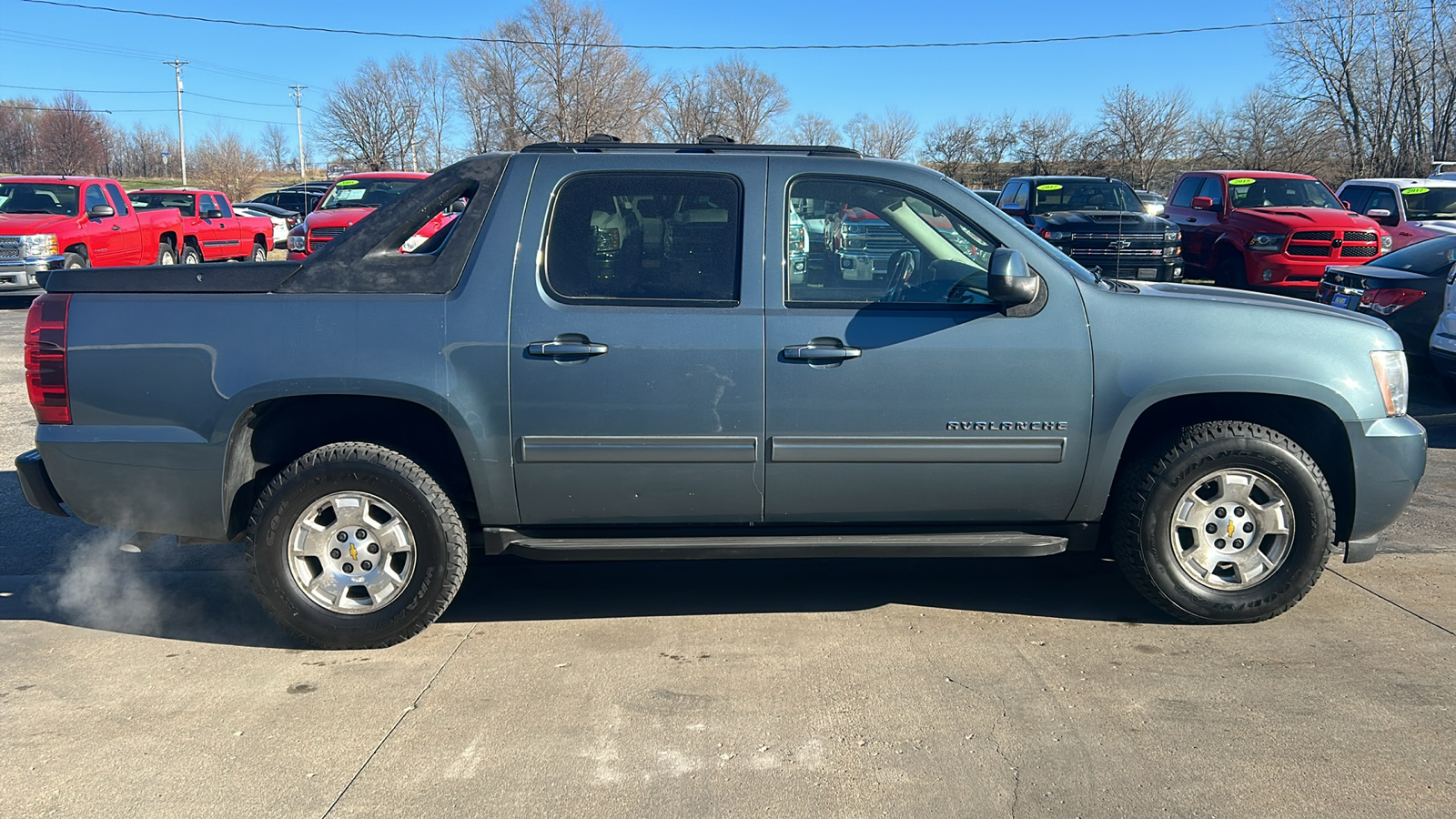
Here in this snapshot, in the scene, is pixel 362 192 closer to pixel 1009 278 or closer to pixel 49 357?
pixel 49 357

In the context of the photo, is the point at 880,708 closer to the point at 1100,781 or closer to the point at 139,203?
the point at 1100,781

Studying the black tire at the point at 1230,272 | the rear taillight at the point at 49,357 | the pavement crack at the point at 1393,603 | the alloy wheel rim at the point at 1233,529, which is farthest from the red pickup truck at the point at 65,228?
the black tire at the point at 1230,272

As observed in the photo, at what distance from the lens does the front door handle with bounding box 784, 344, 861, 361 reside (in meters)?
4.03

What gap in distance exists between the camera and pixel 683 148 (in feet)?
14.5

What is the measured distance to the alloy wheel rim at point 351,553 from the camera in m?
4.15

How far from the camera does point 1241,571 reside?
14.1 ft

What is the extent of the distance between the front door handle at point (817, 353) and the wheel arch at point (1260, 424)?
1092 millimetres

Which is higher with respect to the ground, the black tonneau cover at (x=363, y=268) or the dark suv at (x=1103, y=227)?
the dark suv at (x=1103, y=227)

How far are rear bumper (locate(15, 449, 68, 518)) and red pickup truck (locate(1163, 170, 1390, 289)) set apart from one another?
14.8m

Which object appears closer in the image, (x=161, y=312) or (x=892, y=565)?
(x=161, y=312)

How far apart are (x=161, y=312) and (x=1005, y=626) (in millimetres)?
3466

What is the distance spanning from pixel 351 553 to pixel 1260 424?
12.0 ft

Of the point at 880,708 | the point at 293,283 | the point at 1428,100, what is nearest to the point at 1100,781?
the point at 880,708

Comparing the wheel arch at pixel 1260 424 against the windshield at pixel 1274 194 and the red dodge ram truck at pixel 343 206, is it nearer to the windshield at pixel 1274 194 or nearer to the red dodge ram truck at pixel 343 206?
the red dodge ram truck at pixel 343 206
